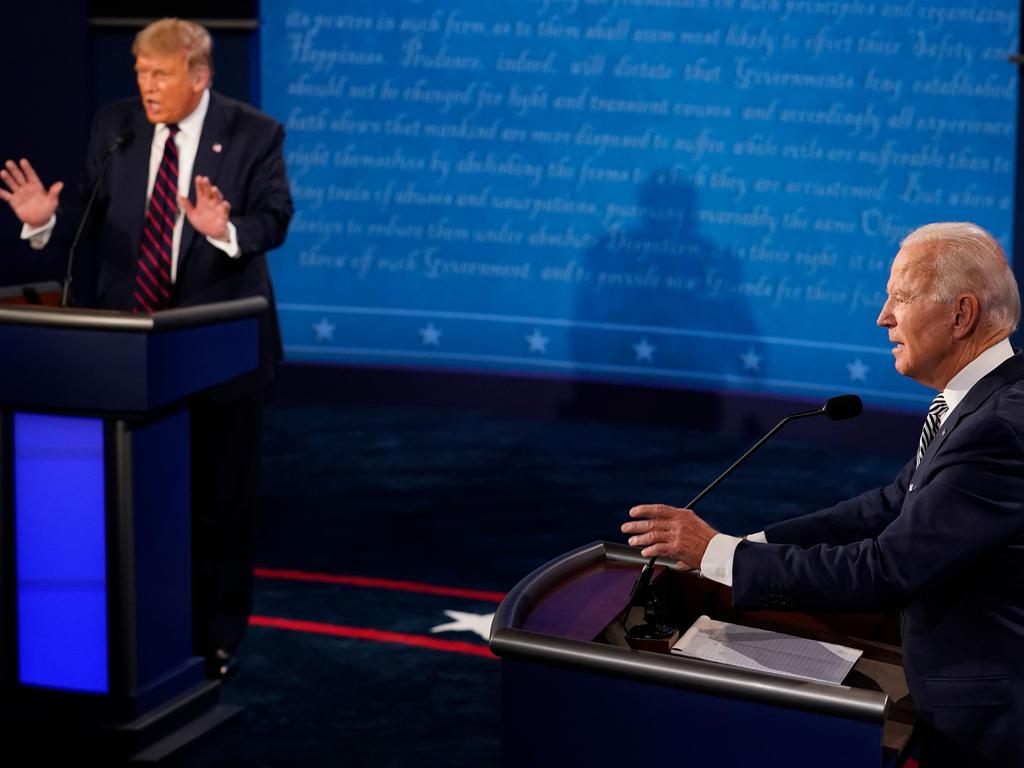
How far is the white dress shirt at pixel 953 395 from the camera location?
215cm

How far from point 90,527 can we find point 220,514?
25.1 inches

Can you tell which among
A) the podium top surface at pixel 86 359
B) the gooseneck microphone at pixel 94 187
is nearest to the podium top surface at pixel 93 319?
the podium top surface at pixel 86 359

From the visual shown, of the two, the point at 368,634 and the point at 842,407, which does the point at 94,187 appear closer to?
the point at 368,634

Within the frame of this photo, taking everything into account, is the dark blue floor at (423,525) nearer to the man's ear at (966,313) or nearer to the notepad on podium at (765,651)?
the notepad on podium at (765,651)

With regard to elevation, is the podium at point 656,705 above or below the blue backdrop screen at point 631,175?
below

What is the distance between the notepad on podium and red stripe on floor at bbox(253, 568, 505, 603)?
2.61 metres

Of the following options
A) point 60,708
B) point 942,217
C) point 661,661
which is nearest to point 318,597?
point 60,708

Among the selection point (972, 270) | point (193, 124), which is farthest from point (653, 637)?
point (193, 124)

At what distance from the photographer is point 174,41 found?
4.07m

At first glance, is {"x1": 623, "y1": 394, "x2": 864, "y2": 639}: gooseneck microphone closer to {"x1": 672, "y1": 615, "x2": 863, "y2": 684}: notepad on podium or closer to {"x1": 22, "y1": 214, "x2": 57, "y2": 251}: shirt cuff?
{"x1": 672, "y1": 615, "x2": 863, "y2": 684}: notepad on podium

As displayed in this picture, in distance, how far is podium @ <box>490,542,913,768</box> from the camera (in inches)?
76.8

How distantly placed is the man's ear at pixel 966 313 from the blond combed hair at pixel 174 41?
2561mm

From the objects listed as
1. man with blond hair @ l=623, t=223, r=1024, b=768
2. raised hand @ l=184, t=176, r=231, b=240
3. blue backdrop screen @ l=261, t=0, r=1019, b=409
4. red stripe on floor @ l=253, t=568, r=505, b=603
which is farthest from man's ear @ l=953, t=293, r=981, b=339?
blue backdrop screen @ l=261, t=0, r=1019, b=409

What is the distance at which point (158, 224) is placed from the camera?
4059 millimetres
